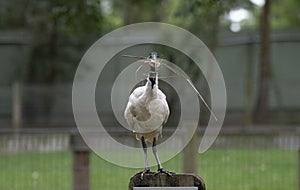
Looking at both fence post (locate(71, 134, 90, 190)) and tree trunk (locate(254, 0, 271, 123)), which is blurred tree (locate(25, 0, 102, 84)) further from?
fence post (locate(71, 134, 90, 190))

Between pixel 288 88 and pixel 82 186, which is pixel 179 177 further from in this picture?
pixel 288 88

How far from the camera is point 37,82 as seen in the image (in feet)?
73.6

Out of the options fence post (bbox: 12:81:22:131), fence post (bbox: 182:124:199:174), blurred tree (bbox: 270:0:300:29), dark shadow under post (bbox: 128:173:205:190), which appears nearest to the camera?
dark shadow under post (bbox: 128:173:205:190)

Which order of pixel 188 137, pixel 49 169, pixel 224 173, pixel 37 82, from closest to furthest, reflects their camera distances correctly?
1. pixel 188 137
2. pixel 224 173
3. pixel 49 169
4. pixel 37 82

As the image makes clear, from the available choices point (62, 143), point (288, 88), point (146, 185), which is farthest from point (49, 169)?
point (288, 88)

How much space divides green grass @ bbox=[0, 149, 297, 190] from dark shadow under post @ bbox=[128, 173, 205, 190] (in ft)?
12.3

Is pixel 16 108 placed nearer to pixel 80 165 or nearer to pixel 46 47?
pixel 46 47

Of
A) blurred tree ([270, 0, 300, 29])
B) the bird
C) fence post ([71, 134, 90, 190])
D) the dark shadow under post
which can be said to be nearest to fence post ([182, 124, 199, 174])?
fence post ([71, 134, 90, 190])

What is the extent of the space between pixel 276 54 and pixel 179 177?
1741 centimetres

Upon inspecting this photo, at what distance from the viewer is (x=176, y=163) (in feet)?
32.4

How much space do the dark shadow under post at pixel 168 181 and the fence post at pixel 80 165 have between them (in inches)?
101

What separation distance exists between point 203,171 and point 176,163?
1055mm

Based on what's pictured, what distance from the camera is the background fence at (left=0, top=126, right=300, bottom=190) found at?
812 cm

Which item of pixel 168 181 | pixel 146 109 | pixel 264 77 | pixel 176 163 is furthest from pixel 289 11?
pixel 146 109
